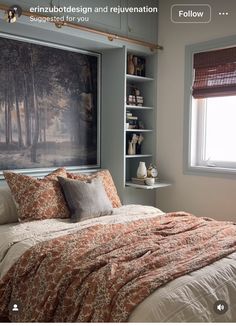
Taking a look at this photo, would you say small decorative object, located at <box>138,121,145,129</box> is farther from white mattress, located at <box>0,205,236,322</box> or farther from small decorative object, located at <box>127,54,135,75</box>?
white mattress, located at <box>0,205,236,322</box>

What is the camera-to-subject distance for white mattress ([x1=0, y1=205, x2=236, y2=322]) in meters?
1.39

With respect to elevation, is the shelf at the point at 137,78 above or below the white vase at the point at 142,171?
above

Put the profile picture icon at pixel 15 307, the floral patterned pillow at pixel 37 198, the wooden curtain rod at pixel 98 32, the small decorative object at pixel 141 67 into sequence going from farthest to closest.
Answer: the small decorative object at pixel 141 67 → the wooden curtain rod at pixel 98 32 → the floral patterned pillow at pixel 37 198 → the profile picture icon at pixel 15 307

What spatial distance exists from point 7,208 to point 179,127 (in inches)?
75.0

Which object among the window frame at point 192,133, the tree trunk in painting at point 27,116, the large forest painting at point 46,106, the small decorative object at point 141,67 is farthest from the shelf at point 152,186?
the small decorative object at point 141,67

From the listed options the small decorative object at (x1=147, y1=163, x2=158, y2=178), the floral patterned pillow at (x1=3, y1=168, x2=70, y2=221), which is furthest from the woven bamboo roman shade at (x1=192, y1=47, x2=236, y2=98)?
the floral patterned pillow at (x1=3, y1=168, x2=70, y2=221)

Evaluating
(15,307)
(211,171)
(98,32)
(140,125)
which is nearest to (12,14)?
(98,32)

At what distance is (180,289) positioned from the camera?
1.49m

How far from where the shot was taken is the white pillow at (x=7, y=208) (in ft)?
8.25

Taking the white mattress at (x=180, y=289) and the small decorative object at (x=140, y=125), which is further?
the small decorative object at (x=140, y=125)

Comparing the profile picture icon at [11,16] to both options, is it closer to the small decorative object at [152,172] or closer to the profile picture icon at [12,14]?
the profile picture icon at [12,14]

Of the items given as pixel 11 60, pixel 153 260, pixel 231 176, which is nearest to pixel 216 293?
pixel 153 260

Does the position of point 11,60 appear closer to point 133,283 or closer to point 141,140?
point 141,140

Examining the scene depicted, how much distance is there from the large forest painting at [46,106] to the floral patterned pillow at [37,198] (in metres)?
0.40
